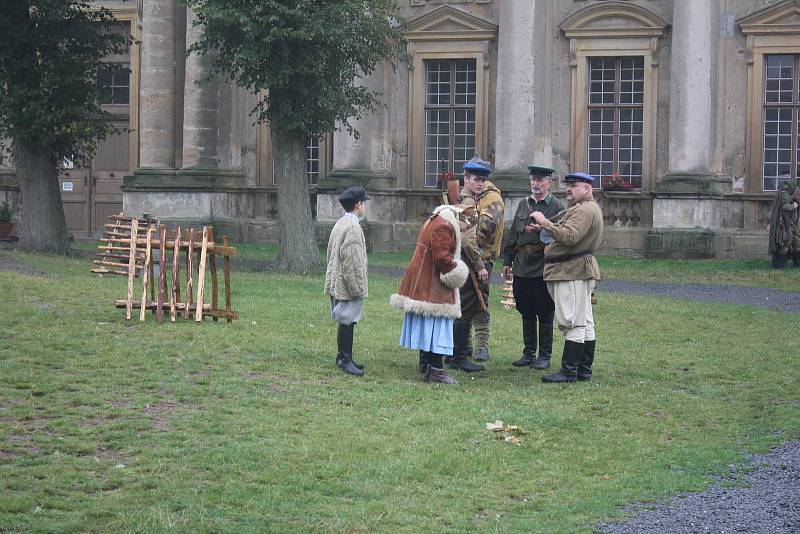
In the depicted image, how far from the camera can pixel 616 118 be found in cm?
3002

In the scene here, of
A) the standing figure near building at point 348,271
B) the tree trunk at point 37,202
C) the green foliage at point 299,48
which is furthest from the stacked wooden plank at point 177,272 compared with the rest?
the tree trunk at point 37,202

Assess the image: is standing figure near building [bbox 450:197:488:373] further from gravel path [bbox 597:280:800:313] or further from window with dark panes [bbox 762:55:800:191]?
window with dark panes [bbox 762:55:800:191]

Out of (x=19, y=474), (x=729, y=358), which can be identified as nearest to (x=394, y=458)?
(x=19, y=474)

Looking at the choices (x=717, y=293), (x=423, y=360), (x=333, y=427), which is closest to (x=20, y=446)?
(x=333, y=427)

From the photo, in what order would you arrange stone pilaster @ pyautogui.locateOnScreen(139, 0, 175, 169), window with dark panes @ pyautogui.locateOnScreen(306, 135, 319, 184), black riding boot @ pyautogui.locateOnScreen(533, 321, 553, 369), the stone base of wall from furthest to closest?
1. window with dark panes @ pyautogui.locateOnScreen(306, 135, 319, 184)
2. stone pilaster @ pyautogui.locateOnScreen(139, 0, 175, 169)
3. the stone base of wall
4. black riding boot @ pyautogui.locateOnScreen(533, 321, 553, 369)

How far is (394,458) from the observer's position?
8.80 metres

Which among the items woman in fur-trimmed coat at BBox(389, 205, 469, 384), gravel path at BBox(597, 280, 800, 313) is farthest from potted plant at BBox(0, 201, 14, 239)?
woman in fur-trimmed coat at BBox(389, 205, 469, 384)

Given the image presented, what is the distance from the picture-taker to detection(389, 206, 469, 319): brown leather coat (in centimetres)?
1159

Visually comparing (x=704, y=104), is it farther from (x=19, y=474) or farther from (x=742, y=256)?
(x=19, y=474)

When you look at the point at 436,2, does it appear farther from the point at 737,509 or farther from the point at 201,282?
the point at 737,509

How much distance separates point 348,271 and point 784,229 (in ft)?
53.7

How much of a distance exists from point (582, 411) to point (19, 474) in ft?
15.6

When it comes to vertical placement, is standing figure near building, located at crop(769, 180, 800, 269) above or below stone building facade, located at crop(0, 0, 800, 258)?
below

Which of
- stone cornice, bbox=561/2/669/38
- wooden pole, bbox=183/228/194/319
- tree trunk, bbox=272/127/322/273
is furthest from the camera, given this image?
stone cornice, bbox=561/2/669/38
